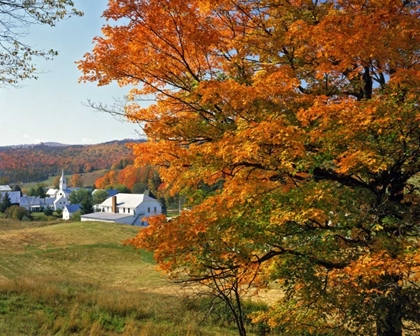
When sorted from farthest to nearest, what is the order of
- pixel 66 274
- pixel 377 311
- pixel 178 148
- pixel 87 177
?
pixel 87 177 → pixel 66 274 → pixel 178 148 → pixel 377 311

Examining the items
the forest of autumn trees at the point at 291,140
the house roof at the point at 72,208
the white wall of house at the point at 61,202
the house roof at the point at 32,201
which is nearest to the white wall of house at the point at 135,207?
the house roof at the point at 72,208

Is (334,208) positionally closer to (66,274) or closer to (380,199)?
(380,199)

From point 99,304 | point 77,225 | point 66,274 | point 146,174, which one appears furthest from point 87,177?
point 99,304

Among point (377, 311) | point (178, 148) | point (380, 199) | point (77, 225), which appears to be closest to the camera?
point (377, 311)

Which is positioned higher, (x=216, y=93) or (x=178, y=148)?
(x=216, y=93)

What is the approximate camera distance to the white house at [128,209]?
8550 cm

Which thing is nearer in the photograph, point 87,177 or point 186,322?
point 186,322

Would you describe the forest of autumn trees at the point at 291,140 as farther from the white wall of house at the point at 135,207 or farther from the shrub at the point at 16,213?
the shrub at the point at 16,213

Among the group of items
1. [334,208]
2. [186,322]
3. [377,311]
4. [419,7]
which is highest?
[419,7]

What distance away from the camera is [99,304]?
13023 mm

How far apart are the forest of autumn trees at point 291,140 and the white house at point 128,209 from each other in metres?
78.8

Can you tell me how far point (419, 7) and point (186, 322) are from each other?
444 inches

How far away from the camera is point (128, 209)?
296 ft

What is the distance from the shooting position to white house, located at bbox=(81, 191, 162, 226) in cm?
8550
